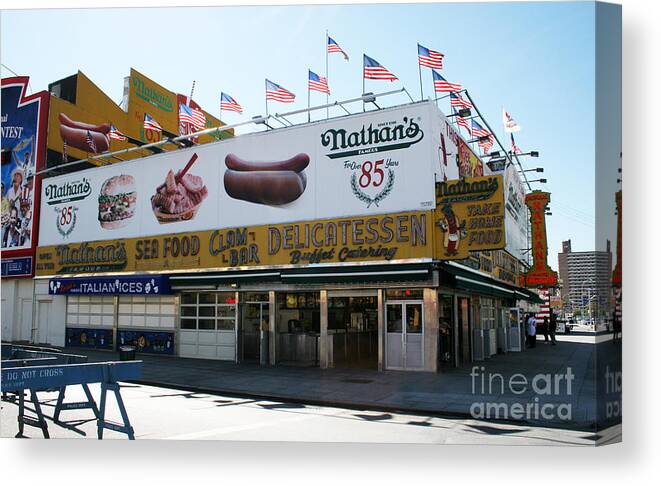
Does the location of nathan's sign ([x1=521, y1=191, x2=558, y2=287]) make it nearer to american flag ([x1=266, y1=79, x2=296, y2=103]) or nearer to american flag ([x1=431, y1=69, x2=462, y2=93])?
american flag ([x1=431, y1=69, x2=462, y2=93])

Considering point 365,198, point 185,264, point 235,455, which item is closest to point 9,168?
point 185,264

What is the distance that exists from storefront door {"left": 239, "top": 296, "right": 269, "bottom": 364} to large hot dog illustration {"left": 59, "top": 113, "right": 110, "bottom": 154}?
13.7 meters

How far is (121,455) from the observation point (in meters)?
8.55

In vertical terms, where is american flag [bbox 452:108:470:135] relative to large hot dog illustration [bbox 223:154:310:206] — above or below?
above

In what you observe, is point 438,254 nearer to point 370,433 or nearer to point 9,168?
point 370,433

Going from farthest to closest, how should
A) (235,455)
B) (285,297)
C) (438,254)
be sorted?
(285,297) → (438,254) → (235,455)

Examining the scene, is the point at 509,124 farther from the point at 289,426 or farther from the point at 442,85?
the point at 289,426

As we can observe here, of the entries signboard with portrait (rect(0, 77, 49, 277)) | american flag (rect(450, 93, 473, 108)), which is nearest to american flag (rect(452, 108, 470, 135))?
american flag (rect(450, 93, 473, 108))

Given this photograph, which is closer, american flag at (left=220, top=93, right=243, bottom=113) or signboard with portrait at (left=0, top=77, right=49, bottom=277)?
american flag at (left=220, top=93, right=243, bottom=113)

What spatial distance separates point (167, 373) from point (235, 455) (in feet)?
31.2

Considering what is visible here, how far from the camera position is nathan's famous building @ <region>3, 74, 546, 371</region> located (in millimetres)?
16312

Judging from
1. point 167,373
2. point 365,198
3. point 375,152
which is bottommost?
point 167,373

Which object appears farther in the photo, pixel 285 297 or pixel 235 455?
pixel 285 297

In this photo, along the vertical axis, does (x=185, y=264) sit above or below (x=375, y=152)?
below
